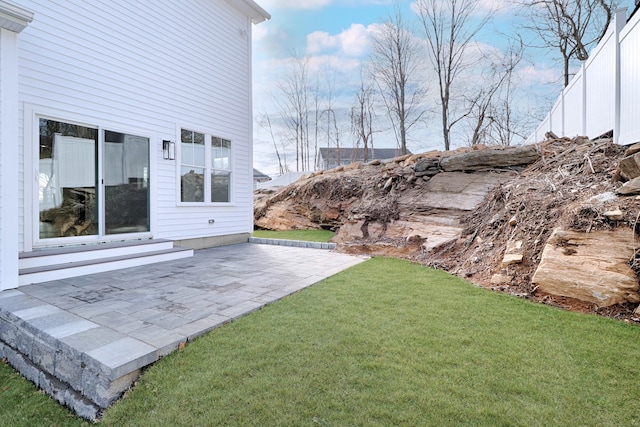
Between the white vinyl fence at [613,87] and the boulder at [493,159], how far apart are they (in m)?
1.02

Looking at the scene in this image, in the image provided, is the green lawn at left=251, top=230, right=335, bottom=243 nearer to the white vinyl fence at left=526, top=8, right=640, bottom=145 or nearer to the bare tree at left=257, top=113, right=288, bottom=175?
the white vinyl fence at left=526, top=8, right=640, bottom=145

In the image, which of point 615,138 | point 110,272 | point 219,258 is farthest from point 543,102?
point 110,272

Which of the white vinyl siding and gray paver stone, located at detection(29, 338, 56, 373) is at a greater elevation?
the white vinyl siding

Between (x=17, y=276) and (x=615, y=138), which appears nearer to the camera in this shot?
(x=17, y=276)

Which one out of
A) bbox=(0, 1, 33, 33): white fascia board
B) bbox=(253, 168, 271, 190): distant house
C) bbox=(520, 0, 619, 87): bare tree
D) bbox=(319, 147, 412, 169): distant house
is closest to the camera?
bbox=(0, 1, 33, 33): white fascia board

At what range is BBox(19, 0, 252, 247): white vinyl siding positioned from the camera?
14.0ft

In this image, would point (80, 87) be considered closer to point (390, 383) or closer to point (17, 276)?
point (17, 276)

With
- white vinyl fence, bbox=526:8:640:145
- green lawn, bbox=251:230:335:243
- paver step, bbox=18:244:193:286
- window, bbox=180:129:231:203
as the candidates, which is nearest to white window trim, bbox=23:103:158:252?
paver step, bbox=18:244:193:286

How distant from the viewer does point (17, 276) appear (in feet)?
11.3

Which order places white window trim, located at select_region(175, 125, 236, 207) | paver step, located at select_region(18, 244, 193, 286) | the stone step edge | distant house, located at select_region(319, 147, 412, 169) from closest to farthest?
paver step, located at select_region(18, 244, 193, 286), white window trim, located at select_region(175, 125, 236, 207), the stone step edge, distant house, located at select_region(319, 147, 412, 169)

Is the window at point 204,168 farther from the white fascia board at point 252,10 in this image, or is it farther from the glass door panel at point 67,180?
the white fascia board at point 252,10

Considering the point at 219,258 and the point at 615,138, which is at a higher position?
the point at 615,138

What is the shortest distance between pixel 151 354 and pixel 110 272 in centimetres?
301

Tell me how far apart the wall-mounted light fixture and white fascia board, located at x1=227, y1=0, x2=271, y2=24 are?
12.4ft
